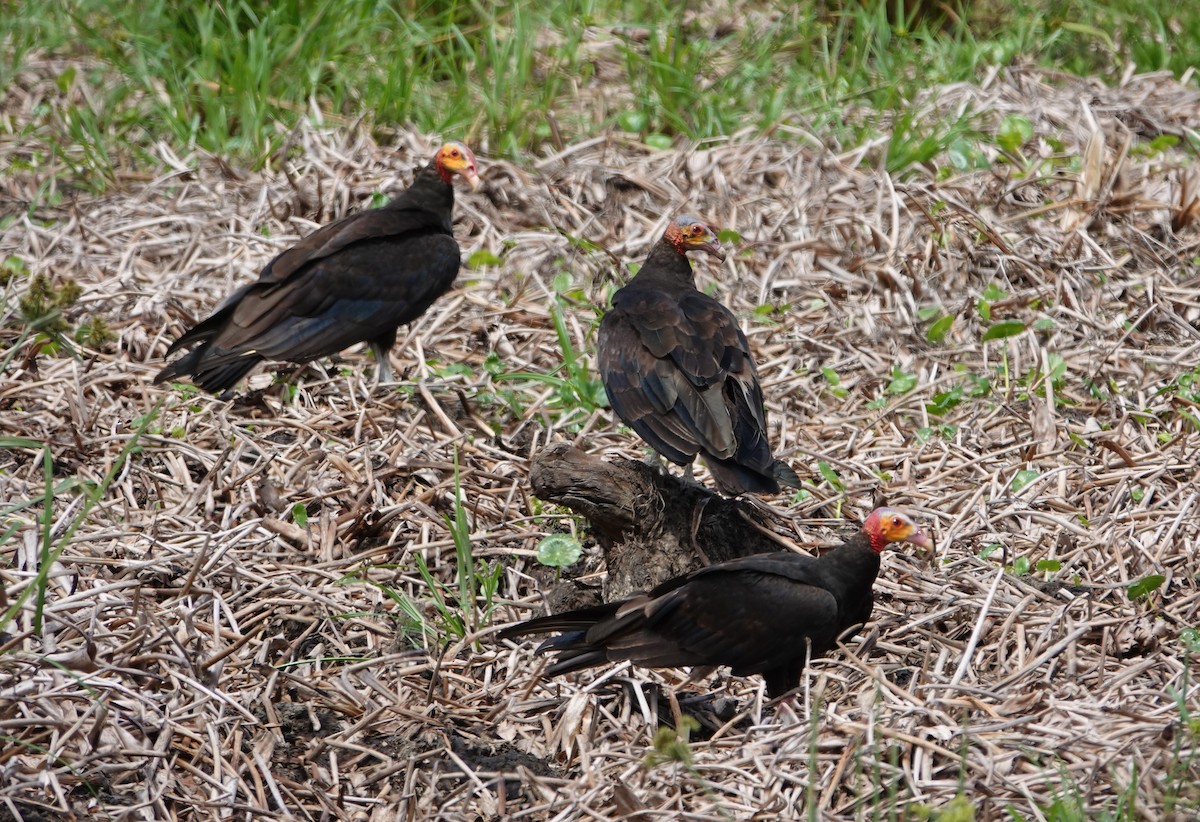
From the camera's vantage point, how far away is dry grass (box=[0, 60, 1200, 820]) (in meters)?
3.20

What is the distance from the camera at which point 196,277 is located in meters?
5.85

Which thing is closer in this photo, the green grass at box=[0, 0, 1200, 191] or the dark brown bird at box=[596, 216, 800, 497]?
the dark brown bird at box=[596, 216, 800, 497]

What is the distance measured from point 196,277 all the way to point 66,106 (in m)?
2.04

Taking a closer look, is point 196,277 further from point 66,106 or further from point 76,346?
point 66,106

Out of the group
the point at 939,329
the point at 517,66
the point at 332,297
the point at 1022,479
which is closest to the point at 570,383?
the point at 332,297

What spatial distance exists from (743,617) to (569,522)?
1.06 metres

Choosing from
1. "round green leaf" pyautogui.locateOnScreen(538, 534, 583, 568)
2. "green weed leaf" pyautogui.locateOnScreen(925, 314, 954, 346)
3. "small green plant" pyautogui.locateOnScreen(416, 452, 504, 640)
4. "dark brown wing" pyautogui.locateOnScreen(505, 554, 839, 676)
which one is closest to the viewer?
"dark brown wing" pyautogui.locateOnScreen(505, 554, 839, 676)

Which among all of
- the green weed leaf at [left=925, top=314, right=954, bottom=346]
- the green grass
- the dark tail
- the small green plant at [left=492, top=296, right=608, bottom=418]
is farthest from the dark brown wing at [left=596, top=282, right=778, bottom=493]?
the green grass

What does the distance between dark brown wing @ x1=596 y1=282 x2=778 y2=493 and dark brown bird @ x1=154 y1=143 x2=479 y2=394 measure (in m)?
1.04

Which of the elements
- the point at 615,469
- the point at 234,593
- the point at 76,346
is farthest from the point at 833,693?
the point at 76,346

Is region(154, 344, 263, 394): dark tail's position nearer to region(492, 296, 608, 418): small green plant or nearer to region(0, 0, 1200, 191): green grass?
region(492, 296, 608, 418): small green plant

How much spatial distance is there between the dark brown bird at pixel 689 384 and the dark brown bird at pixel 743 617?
0.37 meters

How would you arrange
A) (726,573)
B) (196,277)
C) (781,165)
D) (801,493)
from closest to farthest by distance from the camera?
(726,573), (801,493), (196,277), (781,165)

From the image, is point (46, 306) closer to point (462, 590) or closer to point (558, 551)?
point (462, 590)
